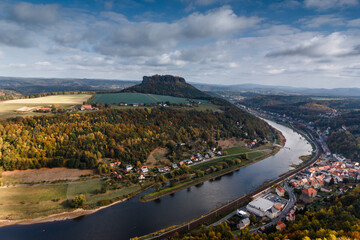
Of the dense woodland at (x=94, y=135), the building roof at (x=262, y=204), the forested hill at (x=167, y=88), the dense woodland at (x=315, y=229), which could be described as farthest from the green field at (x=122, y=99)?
the dense woodland at (x=315, y=229)

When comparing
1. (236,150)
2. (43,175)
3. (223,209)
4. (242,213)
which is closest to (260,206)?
(242,213)

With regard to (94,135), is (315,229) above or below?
below

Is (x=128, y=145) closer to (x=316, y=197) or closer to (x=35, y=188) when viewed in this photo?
(x=35, y=188)

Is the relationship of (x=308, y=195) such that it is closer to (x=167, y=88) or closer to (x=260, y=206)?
(x=260, y=206)

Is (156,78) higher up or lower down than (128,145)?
higher up

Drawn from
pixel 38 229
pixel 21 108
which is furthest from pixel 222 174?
pixel 21 108

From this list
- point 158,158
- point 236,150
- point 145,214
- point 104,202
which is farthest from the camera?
point 236,150
